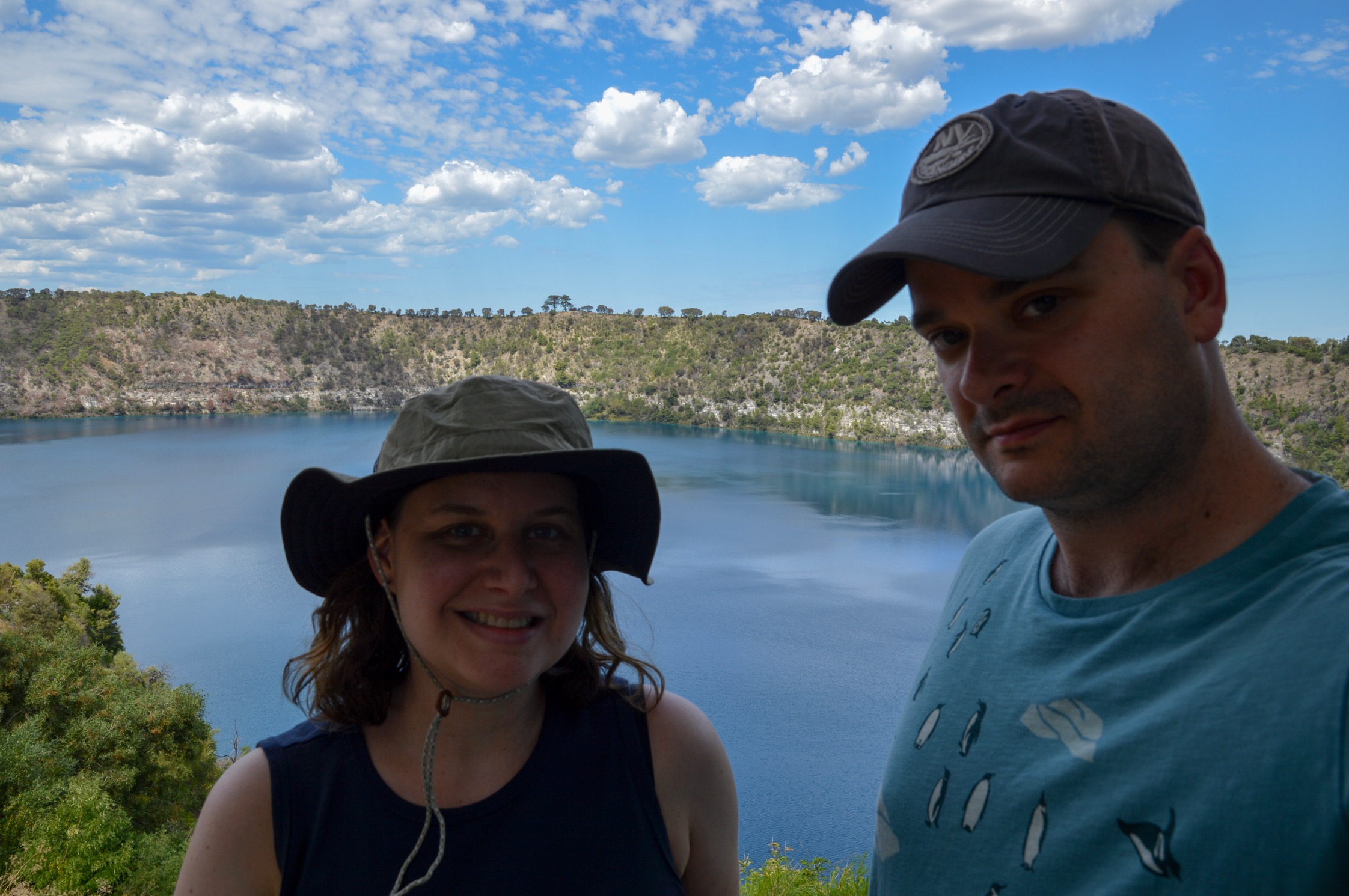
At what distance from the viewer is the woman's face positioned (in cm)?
128

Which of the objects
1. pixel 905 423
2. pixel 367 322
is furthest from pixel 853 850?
pixel 367 322

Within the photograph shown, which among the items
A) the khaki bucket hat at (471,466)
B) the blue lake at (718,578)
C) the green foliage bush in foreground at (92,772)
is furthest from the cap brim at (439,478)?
the green foliage bush in foreground at (92,772)

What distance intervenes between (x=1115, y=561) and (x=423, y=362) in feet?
275

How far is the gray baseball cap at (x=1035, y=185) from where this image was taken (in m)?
0.97

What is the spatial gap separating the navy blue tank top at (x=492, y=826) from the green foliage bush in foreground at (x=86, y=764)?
13345 mm

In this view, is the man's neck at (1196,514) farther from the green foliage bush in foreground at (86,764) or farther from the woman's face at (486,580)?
the green foliage bush in foreground at (86,764)

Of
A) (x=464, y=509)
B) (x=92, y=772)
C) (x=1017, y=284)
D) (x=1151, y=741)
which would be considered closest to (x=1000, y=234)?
(x=1017, y=284)

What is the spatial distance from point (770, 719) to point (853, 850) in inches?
196

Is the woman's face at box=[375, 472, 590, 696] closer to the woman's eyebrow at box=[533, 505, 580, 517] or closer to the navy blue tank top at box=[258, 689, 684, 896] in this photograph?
the woman's eyebrow at box=[533, 505, 580, 517]

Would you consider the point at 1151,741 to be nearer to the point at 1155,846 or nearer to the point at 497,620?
the point at 1155,846

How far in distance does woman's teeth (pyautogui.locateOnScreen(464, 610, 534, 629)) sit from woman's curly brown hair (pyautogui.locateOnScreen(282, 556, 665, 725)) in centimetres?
18

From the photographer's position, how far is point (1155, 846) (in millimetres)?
843

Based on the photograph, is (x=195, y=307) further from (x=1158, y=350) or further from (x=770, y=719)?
(x=1158, y=350)

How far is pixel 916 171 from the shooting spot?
45.4 inches
